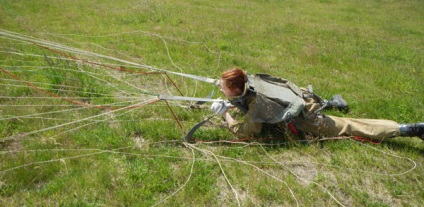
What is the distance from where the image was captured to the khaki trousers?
167 inches

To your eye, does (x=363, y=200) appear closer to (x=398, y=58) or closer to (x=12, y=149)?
(x=12, y=149)

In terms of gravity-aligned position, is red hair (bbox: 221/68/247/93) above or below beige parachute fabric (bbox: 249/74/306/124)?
above

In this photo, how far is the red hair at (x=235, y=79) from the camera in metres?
3.90

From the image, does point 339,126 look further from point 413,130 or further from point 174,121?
point 174,121

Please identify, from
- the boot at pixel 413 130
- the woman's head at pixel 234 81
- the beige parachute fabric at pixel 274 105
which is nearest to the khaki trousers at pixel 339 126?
the boot at pixel 413 130

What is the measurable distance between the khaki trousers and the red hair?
97 centimetres

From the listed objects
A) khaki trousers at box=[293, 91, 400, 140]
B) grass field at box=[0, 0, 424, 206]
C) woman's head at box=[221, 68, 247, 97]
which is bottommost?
grass field at box=[0, 0, 424, 206]

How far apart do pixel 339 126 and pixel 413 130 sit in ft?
2.85

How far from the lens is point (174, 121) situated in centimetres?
463

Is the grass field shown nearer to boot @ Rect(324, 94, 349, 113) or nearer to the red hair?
boot @ Rect(324, 94, 349, 113)

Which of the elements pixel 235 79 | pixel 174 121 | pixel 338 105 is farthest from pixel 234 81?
pixel 338 105

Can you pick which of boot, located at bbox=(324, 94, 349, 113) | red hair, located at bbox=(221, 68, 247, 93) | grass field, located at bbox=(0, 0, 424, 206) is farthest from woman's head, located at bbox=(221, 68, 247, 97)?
boot, located at bbox=(324, 94, 349, 113)

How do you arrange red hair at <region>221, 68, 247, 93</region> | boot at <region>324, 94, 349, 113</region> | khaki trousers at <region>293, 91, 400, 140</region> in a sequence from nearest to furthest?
red hair at <region>221, 68, 247, 93</region> < khaki trousers at <region>293, 91, 400, 140</region> < boot at <region>324, 94, 349, 113</region>

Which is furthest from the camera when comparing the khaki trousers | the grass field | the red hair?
the khaki trousers
